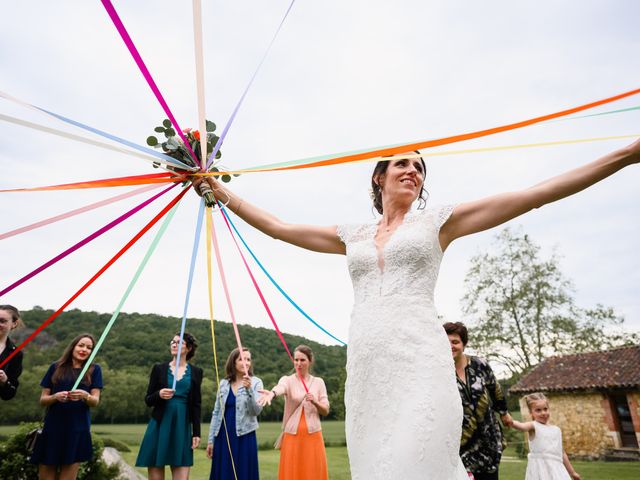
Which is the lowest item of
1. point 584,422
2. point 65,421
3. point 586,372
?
point 65,421

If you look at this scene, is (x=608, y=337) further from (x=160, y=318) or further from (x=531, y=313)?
(x=160, y=318)

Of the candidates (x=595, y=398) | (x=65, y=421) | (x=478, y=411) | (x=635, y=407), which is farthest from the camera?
(x=595, y=398)

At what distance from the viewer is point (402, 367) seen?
6.02 ft

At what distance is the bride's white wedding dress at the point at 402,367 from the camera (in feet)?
5.58

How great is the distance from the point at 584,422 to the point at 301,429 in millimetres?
21411

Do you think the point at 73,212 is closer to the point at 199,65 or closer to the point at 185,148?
the point at 185,148

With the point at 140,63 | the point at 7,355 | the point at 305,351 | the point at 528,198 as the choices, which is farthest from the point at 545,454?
the point at 7,355

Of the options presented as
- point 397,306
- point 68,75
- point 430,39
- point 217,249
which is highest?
point 430,39

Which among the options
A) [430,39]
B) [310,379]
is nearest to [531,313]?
[310,379]

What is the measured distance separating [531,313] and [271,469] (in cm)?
1879

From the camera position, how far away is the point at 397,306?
1.94 meters

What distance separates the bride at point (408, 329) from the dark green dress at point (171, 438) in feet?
12.3

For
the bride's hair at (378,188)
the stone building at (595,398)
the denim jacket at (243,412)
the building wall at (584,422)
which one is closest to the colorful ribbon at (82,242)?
the bride's hair at (378,188)

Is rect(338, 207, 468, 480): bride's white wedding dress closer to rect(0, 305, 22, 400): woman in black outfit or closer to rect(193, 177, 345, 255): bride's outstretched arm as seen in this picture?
rect(193, 177, 345, 255): bride's outstretched arm
